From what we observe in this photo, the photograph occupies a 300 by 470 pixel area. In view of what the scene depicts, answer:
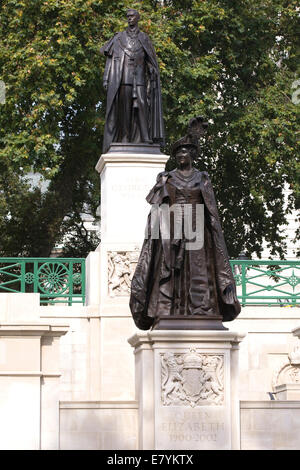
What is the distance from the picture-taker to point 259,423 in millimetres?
14805

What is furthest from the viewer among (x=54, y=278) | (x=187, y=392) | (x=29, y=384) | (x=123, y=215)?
(x=54, y=278)

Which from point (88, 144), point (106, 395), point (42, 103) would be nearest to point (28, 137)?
point (42, 103)

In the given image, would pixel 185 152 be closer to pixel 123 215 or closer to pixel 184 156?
pixel 184 156

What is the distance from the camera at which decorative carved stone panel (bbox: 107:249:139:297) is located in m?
20.4

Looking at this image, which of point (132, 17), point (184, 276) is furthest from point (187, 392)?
point (132, 17)

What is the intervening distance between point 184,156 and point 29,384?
3465mm

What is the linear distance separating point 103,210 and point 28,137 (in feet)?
33.2

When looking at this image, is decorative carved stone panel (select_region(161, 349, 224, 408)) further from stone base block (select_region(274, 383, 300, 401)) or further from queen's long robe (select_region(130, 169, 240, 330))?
stone base block (select_region(274, 383, 300, 401))

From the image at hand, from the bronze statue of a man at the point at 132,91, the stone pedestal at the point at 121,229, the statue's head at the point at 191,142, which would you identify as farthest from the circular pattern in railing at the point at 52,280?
the statue's head at the point at 191,142

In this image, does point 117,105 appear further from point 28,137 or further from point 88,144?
point 88,144

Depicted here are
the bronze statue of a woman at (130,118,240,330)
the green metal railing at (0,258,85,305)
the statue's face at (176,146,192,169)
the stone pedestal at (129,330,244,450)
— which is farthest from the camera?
the green metal railing at (0,258,85,305)

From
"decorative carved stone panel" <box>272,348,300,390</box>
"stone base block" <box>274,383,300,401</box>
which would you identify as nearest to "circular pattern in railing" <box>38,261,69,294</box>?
"decorative carved stone panel" <box>272,348,300,390</box>

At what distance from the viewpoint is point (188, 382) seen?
14.4m

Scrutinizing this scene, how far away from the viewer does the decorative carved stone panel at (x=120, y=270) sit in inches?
803
